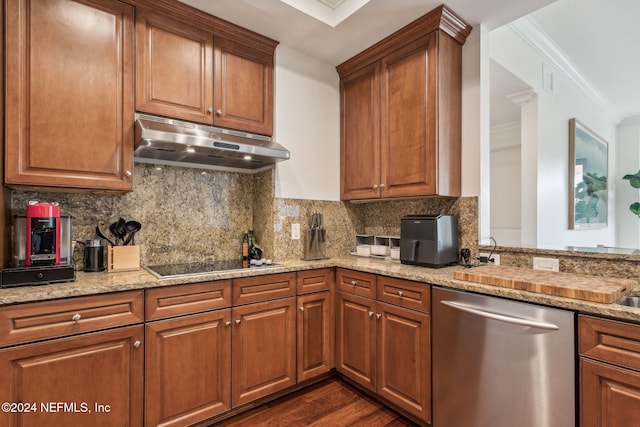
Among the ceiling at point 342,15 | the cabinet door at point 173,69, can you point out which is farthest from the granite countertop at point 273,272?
the ceiling at point 342,15

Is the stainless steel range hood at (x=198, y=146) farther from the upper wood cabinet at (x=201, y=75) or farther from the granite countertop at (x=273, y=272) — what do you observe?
the granite countertop at (x=273, y=272)

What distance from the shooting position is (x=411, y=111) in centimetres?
231

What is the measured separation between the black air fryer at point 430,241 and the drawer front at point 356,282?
1.04ft

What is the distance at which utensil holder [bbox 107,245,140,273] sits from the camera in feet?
6.24

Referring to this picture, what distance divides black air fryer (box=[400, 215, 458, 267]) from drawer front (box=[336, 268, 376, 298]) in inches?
12.4

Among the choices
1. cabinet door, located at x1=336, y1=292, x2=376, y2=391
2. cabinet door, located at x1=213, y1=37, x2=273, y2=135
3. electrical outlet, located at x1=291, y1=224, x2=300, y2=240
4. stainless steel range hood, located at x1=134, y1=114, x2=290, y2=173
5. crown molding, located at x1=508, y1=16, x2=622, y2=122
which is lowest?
cabinet door, located at x1=336, y1=292, x2=376, y2=391

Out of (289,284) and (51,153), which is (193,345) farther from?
(51,153)

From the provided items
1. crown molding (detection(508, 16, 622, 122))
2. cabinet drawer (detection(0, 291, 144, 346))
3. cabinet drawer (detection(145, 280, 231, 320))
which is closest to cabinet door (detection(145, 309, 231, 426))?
cabinet drawer (detection(145, 280, 231, 320))

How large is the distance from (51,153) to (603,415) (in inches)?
110

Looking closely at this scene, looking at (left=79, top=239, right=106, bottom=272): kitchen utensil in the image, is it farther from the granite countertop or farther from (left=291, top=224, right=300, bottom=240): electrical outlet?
(left=291, top=224, right=300, bottom=240): electrical outlet

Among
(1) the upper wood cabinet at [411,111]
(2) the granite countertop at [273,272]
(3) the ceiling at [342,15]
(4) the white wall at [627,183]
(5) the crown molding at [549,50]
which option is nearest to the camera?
(2) the granite countertop at [273,272]

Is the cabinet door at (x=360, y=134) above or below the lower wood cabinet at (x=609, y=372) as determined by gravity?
above

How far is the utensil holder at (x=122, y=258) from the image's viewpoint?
1902mm

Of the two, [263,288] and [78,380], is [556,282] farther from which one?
[78,380]
